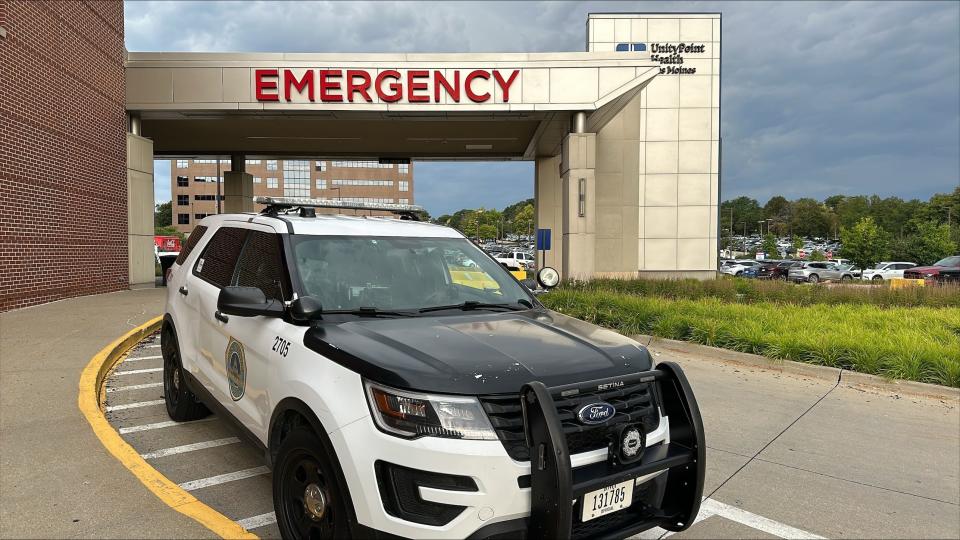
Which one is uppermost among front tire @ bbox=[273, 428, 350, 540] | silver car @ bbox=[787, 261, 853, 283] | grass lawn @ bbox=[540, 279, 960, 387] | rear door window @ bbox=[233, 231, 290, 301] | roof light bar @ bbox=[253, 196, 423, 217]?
roof light bar @ bbox=[253, 196, 423, 217]

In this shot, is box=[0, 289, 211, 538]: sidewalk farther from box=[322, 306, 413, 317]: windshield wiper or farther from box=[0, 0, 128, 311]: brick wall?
box=[0, 0, 128, 311]: brick wall

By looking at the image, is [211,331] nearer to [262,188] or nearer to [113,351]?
[113,351]

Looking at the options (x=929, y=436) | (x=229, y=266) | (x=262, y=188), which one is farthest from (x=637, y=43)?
(x=262, y=188)

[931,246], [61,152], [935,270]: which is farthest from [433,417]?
[931,246]

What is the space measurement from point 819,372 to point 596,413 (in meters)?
6.43

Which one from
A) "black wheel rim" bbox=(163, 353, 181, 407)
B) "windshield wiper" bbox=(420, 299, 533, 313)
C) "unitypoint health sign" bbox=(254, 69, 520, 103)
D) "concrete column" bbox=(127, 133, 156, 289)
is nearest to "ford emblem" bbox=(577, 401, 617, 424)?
"windshield wiper" bbox=(420, 299, 533, 313)

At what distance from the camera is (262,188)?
10031 cm

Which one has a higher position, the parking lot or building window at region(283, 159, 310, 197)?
building window at region(283, 159, 310, 197)

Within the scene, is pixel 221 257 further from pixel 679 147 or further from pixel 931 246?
pixel 931 246

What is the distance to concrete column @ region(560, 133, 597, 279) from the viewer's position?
19.2 metres

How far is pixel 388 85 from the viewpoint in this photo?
1892 centimetres

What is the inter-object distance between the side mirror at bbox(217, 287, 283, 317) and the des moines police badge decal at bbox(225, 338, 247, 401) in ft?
1.58

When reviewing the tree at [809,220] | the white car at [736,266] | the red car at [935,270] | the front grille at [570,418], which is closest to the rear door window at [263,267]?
the front grille at [570,418]

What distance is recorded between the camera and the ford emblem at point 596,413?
256 cm
